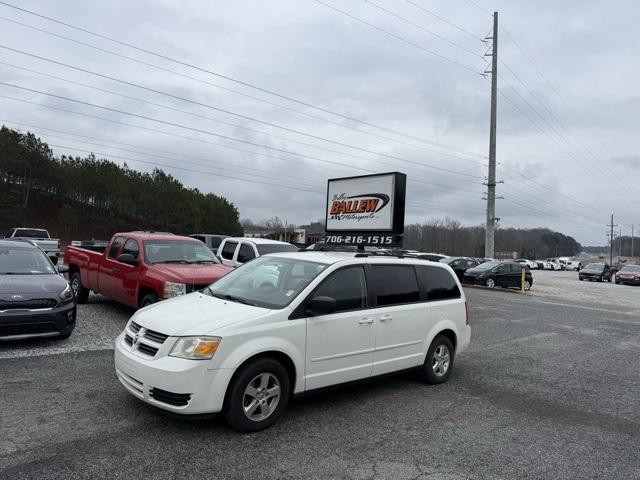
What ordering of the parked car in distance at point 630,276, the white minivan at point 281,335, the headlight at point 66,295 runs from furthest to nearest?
the parked car in distance at point 630,276 < the headlight at point 66,295 < the white minivan at point 281,335

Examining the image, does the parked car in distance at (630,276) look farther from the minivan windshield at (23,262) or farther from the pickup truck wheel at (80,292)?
the minivan windshield at (23,262)

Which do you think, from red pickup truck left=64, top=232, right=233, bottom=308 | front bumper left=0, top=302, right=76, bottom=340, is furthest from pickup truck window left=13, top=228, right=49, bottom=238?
front bumper left=0, top=302, right=76, bottom=340

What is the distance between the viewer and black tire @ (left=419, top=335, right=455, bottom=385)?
20.2 ft

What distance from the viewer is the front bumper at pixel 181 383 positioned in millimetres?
4016

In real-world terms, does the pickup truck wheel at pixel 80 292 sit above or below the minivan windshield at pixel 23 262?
below

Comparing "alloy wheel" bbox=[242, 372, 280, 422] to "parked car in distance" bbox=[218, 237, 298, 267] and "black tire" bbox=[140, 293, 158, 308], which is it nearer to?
"black tire" bbox=[140, 293, 158, 308]

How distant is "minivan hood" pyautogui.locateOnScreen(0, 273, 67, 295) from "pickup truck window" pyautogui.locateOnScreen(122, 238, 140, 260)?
165 centimetres

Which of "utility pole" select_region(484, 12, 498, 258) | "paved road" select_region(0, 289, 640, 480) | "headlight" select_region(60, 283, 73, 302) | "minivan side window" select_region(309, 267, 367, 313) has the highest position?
"utility pole" select_region(484, 12, 498, 258)

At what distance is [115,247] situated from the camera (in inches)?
391

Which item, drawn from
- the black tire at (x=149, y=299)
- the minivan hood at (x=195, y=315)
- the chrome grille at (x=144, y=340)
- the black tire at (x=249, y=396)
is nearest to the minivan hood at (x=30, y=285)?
the black tire at (x=149, y=299)

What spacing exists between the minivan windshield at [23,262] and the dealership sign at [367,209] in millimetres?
6488

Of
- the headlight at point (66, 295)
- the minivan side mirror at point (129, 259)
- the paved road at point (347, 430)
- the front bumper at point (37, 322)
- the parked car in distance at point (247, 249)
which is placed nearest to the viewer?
the paved road at point (347, 430)

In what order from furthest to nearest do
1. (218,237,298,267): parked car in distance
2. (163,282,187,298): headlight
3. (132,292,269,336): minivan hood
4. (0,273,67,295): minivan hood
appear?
(218,237,298,267): parked car in distance, (163,282,187,298): headlight, (0,273,67,295): minivan hood, (132,292,269,336): minivan hood

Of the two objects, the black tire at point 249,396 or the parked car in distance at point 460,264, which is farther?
the parked car in distance at point 460,264
